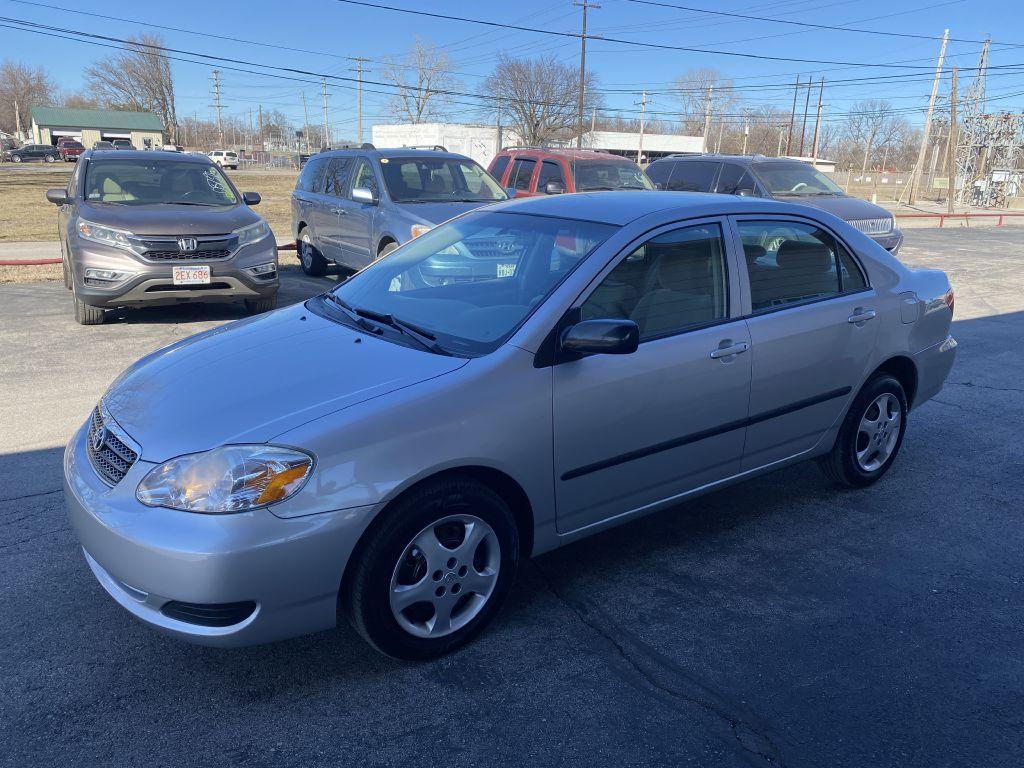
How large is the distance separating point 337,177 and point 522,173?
3.47 meters

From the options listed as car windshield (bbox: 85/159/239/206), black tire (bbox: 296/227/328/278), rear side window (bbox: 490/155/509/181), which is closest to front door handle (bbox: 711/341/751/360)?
car windshield (bbox: 85/159/239/206)

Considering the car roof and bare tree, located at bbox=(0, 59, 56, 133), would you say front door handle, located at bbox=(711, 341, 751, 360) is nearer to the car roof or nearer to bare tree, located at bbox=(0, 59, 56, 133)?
the car roof

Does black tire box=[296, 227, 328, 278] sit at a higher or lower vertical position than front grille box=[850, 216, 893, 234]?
lower

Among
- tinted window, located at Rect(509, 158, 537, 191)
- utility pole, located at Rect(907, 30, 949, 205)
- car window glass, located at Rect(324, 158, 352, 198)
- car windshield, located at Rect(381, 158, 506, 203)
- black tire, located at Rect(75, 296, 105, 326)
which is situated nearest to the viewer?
black tire, located at Rect(75, 296, 105, 326)

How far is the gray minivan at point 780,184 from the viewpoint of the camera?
12570 mm

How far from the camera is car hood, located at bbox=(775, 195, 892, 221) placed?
12416 millimetres

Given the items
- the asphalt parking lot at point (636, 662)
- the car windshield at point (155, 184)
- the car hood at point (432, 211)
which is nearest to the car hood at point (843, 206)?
the car hood at point (432, 211)

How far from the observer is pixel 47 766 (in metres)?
2.36

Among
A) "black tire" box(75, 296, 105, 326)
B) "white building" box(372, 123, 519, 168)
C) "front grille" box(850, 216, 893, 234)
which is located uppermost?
"white building" box(372, 123, 519, 168)

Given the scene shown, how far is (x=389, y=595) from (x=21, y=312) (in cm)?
776

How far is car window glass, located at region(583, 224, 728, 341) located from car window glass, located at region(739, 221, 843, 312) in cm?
21

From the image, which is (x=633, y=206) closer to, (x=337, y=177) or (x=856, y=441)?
(x=856, y=441)

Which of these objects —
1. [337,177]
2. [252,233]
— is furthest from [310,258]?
[252,233]

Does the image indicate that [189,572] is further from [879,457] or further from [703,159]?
[703,159]
